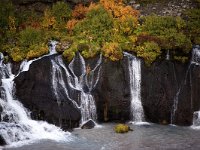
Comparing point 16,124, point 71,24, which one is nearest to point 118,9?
point 71,24

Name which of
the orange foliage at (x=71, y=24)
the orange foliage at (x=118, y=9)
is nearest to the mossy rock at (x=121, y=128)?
the orange foliage at (x=71, y=24)

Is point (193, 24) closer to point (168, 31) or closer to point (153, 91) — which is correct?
point (168, 31)

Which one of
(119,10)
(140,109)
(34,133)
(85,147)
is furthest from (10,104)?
(119,10)

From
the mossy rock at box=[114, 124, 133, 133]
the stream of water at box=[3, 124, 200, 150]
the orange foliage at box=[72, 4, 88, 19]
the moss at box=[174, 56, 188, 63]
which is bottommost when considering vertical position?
the stream of water at box=[3, 124, 200, 150]

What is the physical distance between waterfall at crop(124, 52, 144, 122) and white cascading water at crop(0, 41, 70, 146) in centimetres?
408

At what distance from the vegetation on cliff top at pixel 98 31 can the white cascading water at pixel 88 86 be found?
0.66 meters

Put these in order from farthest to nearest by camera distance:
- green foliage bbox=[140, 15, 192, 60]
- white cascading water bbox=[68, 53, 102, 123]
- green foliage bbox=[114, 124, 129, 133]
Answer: green foliage bbox=[140, 15, 192, 60] < white cascading water bbox=[68, 53, 102, 123] < green foliage bbox=[114, 124, 129, 133]

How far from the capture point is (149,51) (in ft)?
79.4

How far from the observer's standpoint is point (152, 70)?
24156 millimetres

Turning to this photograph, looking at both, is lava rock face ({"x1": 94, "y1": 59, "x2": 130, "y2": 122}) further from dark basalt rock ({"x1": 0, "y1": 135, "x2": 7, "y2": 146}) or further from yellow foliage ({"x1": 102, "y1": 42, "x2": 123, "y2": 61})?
dark basalt rock ({"x1": 0, "y1": 135, "x2": 7, "y2": 146})

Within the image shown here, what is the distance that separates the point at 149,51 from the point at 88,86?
3767 millimetres

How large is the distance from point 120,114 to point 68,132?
326 centimetres

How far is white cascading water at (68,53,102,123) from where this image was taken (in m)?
23.8

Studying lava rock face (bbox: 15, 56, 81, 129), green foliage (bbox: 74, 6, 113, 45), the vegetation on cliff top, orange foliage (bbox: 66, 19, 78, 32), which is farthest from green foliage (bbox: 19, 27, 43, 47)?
green foliage (bbox: 74, 6, 113, 45)
